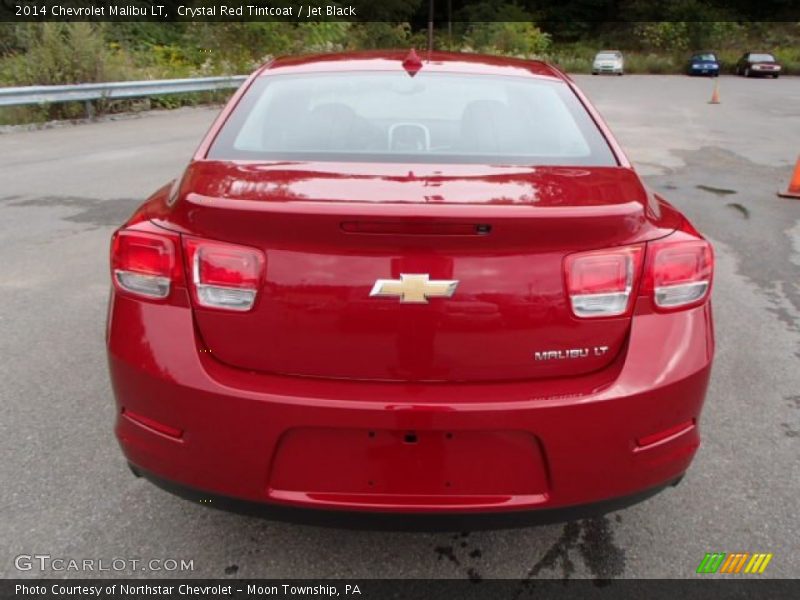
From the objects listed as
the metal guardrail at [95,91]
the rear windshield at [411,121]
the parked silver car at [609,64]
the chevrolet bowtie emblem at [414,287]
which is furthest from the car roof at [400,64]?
the parked silver car at [609,64]

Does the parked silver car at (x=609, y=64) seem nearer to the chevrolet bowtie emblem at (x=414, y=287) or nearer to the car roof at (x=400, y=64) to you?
the car roof at (x=400, y=64)

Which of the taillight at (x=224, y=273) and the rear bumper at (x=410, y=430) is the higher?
the taillight at (x=224, y=273)

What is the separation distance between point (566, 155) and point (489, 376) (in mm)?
952

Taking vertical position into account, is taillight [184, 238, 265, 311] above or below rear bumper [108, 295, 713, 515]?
above

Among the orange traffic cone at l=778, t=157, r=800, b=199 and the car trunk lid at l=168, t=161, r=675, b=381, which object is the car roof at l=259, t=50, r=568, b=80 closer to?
the car trunk lid at l=168, t=161, r=675, b=381

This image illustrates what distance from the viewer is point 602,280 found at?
184 centimetres

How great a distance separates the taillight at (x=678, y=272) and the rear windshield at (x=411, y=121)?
0.50m

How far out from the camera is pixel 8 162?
358 inches

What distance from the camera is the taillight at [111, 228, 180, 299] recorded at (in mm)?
1902

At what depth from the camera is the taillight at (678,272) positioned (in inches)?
74.8

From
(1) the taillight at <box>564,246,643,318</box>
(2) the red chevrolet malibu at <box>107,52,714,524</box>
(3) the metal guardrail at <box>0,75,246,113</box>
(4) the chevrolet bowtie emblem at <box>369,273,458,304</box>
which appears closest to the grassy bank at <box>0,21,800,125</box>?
(3) the metal guardrail at <box>0,75,246,113</box>

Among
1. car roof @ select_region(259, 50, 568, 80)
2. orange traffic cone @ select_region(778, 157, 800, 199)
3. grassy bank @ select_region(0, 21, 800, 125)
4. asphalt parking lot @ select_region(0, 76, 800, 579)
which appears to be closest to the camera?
asphalt parking lot @ select_region(0, 76, 800, 579)

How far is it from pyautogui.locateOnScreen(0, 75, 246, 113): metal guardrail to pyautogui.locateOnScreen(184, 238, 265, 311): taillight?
11.7m

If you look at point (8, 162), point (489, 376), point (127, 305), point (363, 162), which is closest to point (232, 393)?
point (127, 305)
